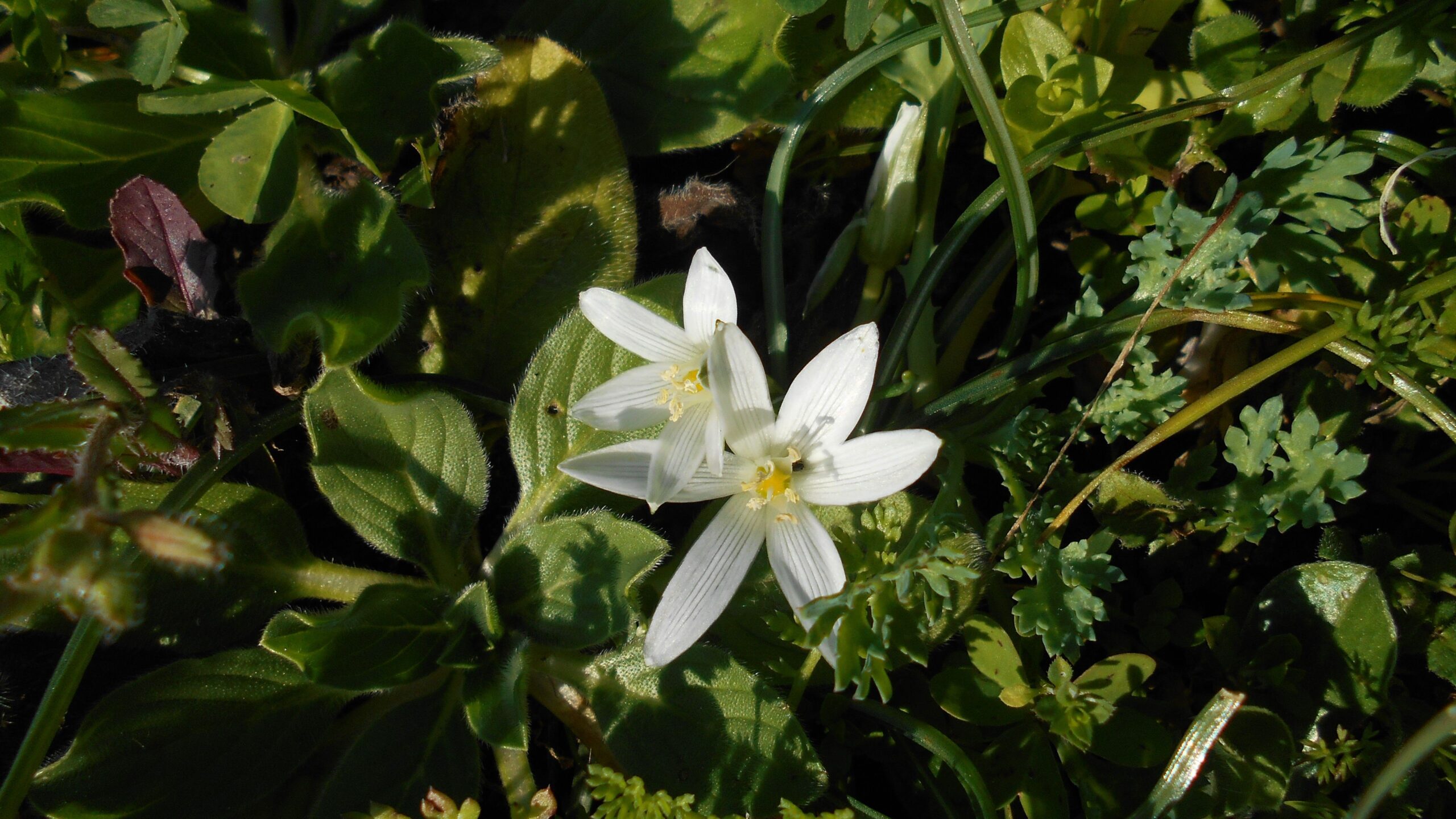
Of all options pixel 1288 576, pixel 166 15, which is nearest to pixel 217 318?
pixel 166 15

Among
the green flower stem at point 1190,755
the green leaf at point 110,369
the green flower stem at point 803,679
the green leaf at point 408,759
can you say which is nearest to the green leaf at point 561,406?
the green leaf at point 408,759

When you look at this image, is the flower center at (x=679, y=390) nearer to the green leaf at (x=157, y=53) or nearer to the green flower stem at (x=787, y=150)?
the green flower stem at (x=787, y=150)

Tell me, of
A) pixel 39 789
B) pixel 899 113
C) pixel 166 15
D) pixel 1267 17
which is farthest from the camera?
pixel 1267 17

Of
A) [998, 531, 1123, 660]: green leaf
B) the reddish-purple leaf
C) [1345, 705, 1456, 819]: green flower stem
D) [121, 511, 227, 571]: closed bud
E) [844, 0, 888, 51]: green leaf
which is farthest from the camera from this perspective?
the reddish-purple leaf

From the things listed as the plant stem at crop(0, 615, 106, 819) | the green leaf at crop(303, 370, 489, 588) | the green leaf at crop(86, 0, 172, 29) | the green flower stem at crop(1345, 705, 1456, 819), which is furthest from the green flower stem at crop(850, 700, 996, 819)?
the green leaf at crop(86, 0, 172, 29)

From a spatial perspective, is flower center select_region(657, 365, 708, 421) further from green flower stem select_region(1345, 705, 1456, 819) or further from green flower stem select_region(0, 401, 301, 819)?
green flower stem select_region(1345, 705, 1456, 819)

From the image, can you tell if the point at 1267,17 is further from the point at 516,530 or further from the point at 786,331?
the point at 516,530

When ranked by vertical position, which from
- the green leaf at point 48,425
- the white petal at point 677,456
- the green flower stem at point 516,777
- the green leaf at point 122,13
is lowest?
the green flower stem at point 516,777
